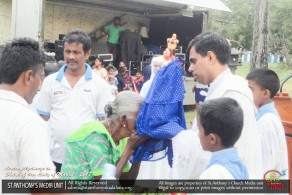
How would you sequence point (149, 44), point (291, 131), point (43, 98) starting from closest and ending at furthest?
point (43, 98) → point (291, 131) → point (149, 44)

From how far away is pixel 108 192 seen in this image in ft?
5.85

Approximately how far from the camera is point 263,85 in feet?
9.84

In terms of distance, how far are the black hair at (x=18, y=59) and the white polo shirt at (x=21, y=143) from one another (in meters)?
0.15

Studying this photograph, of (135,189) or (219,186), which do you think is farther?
→ (135,189)

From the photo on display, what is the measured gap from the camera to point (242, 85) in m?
2.23

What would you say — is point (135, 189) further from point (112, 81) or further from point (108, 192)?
point (112, 81)

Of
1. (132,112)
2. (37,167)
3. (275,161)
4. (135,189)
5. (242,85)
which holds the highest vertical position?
(242,85)

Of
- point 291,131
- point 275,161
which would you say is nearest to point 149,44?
point 291,131

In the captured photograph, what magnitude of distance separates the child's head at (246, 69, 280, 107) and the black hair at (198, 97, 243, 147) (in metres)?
1.15

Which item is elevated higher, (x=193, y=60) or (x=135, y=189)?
(x=193, y=60)

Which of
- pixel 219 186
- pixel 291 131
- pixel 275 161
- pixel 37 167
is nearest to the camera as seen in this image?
pixel 37 167

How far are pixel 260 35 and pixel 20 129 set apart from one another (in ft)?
26.3

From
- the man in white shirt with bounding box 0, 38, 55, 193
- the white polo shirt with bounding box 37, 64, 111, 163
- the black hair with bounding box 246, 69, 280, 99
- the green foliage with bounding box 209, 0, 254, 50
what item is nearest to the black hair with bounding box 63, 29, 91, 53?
the white polo shirt with bounding box 37, 64, 111, 163

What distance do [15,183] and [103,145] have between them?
46 cm
